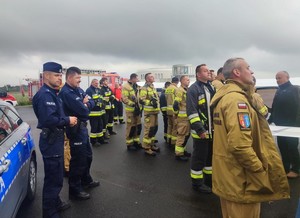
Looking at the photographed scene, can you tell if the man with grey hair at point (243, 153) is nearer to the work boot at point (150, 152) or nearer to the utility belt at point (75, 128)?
the utility belt at point (75, 128)

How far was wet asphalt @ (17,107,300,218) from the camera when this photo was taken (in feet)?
11.7

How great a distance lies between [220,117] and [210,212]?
1.93 m

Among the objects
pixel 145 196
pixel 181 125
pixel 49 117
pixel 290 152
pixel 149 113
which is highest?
pixel 49 117

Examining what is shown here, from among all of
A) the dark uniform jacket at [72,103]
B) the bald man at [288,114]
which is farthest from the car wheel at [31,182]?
the bald man at [288,114]

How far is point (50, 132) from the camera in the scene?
3152 millimetres

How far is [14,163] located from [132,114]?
4.12 meters

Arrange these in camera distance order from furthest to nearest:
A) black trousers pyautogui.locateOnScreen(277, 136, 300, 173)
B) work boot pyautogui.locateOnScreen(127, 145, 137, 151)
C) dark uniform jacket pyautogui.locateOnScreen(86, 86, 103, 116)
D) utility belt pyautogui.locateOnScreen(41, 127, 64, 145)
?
dark uniform jacket pyautogui.locateOnScreen(86, 86, 103, 116) < work boot pyautogui.locateOnScreen(127, 145, 137, 151) < black trousers pyautogui.locateOnScreen(277, 136, 300, 173) < utility belt pyautogui.locateOnScreen(41, 127, 64, 145)

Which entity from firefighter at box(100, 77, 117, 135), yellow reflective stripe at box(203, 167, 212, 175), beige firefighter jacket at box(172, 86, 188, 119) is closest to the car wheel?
yellow reflective stripe at box(203, 167, 212, 175)

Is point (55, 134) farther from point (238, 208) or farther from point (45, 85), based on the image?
point (238, 208)

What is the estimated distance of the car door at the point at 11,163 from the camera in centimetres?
244

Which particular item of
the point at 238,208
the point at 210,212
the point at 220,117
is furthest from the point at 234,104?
the point at 210,212

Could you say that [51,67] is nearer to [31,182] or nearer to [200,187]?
[31,182]

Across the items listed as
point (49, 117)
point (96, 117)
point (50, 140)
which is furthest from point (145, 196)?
point (96, 117)

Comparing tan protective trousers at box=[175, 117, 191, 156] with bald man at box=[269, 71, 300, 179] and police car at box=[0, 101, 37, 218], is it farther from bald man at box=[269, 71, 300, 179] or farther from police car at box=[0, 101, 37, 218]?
police car at box=[0, 101, 37, 218]
